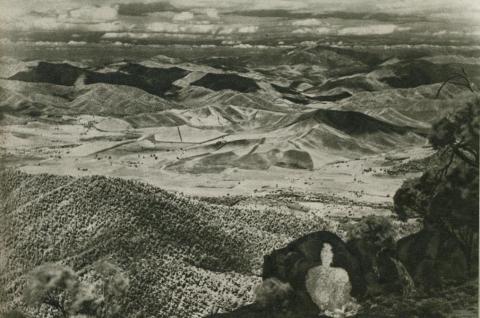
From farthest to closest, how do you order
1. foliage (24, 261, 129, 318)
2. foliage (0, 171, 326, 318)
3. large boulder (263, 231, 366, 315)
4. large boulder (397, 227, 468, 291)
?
1. large boulder (397, 227, 468, 291)
2. foliage (0, 171, 326, 318)
3. large boulder (263, 231, 366, 315)
4. foliage (24, 261, 129, 318)

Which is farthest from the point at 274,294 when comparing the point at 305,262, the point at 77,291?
the point at 77,291

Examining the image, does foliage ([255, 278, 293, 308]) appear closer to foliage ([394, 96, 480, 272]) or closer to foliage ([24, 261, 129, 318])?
foliage ([24, 261, 129, 318])

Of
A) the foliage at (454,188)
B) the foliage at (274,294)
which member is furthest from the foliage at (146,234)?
the foliage at (454,188)

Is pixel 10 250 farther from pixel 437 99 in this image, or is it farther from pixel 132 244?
pixel 437 99

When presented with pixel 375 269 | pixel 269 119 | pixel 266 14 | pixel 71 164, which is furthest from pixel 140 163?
pixel 375 269

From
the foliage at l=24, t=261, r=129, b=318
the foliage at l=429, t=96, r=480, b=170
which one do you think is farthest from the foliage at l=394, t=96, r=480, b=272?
the foliage at l=24, t=261, r=129, b=318

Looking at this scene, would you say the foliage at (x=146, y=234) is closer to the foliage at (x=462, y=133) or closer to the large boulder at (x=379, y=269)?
the large boulder at (x=379, y=269)

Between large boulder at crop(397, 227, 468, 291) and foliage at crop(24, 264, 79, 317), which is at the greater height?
large boulder at crop(397, 227, 468, 291)

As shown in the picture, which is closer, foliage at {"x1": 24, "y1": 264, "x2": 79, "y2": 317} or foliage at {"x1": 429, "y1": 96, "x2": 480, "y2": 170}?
foliage at {"x1": 24, "y1": 264, "x2": 79, "y2": 317}
